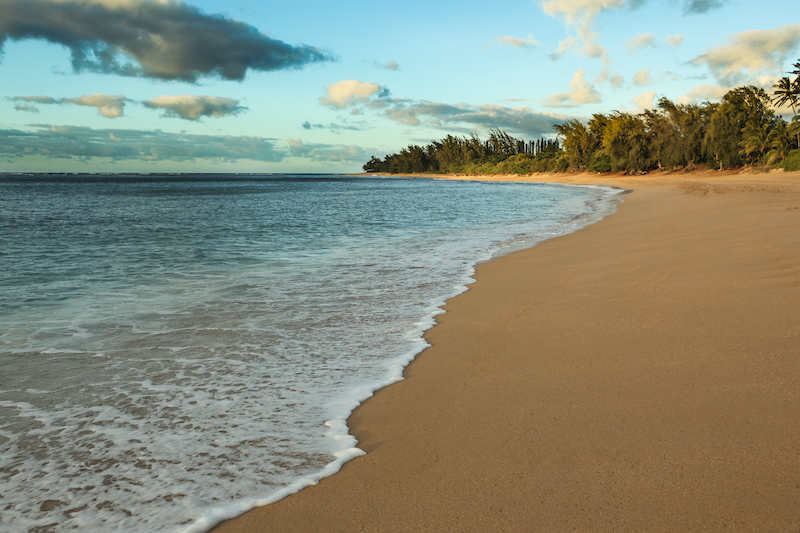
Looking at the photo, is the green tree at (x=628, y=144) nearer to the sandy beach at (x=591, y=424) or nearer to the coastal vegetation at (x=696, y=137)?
the coastal vegetation at (x=696, y=137)

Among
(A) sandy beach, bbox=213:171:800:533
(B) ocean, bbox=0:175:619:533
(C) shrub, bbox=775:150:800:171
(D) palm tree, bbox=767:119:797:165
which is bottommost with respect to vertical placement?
(B) ocean, bbox=0:175:619:533

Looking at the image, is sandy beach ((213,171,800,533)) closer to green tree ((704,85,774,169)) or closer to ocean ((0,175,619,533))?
ocean ((0,175,619,533))

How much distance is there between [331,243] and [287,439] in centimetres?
1225

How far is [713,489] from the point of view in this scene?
2.25 metres

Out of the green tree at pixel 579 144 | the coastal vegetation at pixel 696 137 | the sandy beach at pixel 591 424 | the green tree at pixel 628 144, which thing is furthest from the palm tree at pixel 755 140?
the sandy beach at pixel 591 424

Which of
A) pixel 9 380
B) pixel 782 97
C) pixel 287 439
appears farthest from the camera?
pixel 782 97

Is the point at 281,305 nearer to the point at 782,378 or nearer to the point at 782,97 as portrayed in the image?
the point at 782,378

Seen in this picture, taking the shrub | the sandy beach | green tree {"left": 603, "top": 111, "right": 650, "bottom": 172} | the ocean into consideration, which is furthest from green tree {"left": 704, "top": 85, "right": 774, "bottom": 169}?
the sandy beach

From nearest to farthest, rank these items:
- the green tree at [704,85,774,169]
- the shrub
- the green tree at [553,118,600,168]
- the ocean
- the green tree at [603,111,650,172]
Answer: the ocean, the shrub, the green tree at [704,85,774,169], the green tree at [603,111,650,172], the green tree at [553,118,600,168]

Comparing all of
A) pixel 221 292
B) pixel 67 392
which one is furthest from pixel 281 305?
pixel 67 392

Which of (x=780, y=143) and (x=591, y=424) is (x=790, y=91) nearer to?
(x=780, y=143)

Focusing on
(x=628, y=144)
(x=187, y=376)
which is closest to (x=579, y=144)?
(x=628, y=144)

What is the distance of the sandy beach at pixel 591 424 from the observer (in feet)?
7.29

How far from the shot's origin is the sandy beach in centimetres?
222
